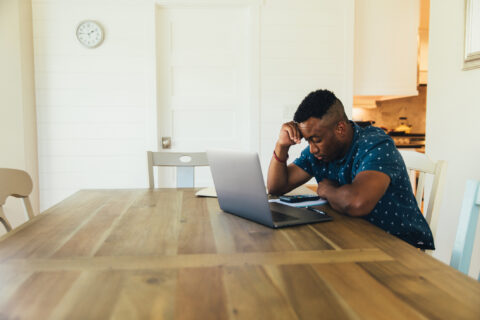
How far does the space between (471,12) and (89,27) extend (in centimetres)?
275

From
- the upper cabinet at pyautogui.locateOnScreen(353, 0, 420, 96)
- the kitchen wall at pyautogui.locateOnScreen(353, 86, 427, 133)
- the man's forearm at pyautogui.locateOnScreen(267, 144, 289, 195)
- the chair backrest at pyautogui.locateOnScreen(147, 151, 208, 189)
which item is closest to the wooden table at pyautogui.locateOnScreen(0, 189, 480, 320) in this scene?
the man's forearm at pyautogui.locateOnScreen(267, 144, 289, 195)

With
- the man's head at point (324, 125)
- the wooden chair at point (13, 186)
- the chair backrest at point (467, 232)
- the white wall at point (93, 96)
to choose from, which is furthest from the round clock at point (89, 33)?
the chair backrest at point (467, 232)

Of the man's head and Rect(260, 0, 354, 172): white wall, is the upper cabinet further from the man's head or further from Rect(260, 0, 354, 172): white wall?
Answer: the man's head

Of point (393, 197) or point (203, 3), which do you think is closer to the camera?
point (393, 197)

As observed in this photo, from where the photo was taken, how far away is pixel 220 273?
803 mm

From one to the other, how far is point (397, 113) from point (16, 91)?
4491 millimetres

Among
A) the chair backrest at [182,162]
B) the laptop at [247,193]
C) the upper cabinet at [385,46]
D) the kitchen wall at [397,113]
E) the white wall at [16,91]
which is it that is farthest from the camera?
the kitchen wall at [397,113]

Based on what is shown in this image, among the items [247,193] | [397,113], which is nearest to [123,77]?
[247,193]

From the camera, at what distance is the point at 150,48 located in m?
3.30

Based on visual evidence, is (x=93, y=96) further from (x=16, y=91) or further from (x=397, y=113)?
(x=397, y=113)

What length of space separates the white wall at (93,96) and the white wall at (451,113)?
2.14m

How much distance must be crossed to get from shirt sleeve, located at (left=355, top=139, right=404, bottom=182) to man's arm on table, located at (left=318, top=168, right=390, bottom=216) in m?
0.03

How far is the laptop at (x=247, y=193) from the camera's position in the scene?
1.18 m

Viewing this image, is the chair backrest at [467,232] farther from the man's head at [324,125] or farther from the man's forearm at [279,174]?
the man's forearm at [279,174]
